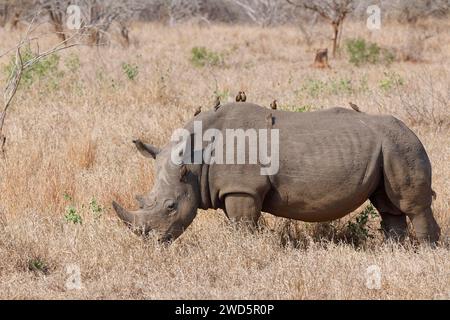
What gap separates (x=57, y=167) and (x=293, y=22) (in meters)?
27.7

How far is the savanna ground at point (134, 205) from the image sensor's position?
5.18 meters

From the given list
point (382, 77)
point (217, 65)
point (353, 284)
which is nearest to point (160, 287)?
point (353, 284)

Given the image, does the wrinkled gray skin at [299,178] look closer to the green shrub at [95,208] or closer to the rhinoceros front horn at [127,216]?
the rhinoceros front horn at [127,216]

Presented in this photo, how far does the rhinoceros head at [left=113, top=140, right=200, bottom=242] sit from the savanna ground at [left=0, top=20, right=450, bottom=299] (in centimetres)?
12

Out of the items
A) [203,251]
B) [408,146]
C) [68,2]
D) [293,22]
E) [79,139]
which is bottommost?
[293,22]

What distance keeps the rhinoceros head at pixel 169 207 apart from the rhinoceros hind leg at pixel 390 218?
1.39 m

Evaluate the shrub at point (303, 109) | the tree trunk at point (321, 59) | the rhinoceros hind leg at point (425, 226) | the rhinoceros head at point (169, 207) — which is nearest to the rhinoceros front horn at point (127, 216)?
the rhinoceros head at point (169, 207)

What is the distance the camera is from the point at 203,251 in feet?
18.9

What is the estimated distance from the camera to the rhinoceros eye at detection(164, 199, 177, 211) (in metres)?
5.67

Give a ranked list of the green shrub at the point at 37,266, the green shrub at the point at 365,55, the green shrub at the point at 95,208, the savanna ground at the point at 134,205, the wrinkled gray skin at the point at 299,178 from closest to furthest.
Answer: the savanna ground at the point at 134,205, the green shrub at the point at 37,266, the wrinkled gray skin at the point at 299,178, the green shrub at the point at 95,208, the green shrub at the point at 365,55

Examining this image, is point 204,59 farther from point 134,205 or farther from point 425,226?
point 425,226

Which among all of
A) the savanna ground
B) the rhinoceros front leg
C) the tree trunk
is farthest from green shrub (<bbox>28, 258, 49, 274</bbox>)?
the tree trunk

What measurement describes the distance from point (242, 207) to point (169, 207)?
0.51 meters

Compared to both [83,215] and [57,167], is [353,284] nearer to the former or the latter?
[83,215]
